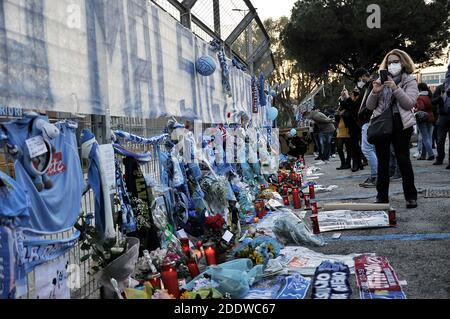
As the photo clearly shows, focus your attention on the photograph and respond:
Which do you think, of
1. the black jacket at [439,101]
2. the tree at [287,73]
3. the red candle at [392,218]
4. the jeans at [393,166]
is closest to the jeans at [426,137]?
the black jacket at [439,101]

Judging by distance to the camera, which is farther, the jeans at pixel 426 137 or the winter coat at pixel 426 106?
the jeans at pixel 426 137

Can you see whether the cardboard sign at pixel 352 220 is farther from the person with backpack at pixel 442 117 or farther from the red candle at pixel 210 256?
the person with backpack at pixel 442 117

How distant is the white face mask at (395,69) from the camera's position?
511cm

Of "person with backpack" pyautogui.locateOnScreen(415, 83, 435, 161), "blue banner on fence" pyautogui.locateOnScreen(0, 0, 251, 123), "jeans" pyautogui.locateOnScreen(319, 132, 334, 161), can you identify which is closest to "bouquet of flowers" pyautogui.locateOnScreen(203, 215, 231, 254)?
"blue banner on fence" pyautogui.locateOnScreen(0, 0, 251, 123)

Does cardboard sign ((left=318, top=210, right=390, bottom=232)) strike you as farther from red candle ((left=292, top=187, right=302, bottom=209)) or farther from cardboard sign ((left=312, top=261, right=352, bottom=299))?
cardboard sign ((left=312, top=261, right=352, bottom=299))

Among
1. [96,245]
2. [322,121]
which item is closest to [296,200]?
[96,245]

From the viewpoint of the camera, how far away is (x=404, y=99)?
16.2 feet

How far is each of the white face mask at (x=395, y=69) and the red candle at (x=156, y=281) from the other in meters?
3.56

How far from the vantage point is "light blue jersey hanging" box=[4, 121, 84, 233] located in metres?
2.23

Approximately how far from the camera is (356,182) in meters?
8.07

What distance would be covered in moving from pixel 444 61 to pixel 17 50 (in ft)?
95.3
